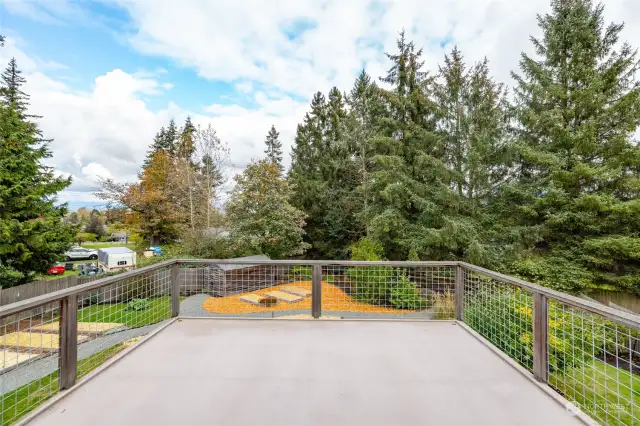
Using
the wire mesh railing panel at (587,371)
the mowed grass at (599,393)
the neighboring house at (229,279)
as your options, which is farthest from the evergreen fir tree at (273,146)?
the mowed grass at (599,393)

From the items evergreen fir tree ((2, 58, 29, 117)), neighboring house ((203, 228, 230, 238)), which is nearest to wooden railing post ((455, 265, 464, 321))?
neighboring house ((203, 228, 230, 238))

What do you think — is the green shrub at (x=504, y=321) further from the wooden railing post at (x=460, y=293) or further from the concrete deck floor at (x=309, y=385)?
the concrete deck floor at (x=309, y=385)

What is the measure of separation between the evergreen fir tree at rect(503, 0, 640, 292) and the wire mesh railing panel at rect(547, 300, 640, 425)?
4.63 m

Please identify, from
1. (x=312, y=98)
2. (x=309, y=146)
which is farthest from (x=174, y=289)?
(x=312, y=98)

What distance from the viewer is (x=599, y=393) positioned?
3.49 m

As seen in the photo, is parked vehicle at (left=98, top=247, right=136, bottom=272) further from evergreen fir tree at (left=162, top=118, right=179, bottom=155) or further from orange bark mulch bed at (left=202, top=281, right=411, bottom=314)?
evergreen fir tree at (left=162, top=118, right=179, bottom=155)

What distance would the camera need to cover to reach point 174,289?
12.1ft

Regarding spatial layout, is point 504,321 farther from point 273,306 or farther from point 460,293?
point 273,306

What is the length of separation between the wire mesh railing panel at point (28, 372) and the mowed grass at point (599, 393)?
3.12 meters

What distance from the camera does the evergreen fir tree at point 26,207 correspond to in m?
8.34

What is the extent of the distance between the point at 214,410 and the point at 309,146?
15942mm

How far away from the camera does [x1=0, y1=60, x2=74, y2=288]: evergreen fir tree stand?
834cm

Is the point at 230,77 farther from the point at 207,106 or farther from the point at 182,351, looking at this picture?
the point at 182,351

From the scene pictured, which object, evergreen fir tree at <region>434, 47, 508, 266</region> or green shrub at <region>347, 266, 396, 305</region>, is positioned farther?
evergreen fir tree at <region>434, 47, 508, 266</region>
